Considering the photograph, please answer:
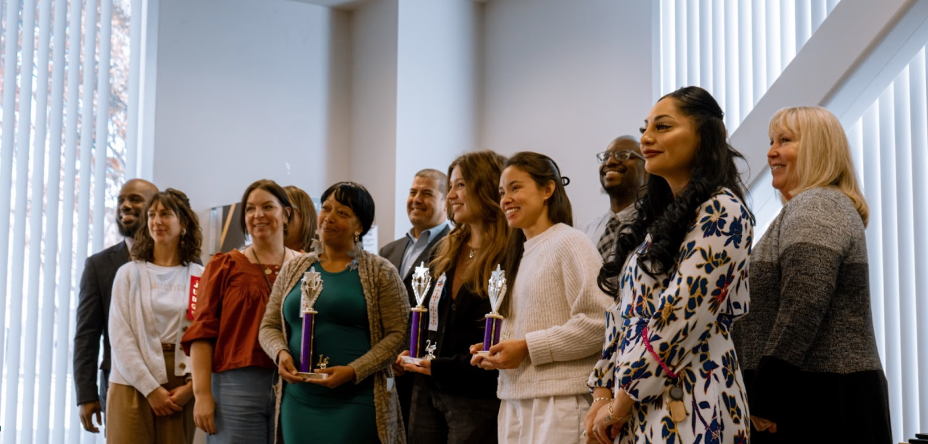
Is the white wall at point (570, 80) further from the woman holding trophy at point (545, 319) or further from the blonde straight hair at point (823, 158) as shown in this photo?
the blonde straight hair at point (823, 158)

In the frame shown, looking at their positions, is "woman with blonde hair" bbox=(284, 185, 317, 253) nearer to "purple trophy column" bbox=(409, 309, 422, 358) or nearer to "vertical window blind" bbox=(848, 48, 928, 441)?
"purple trophy column" bbox=(409, 309, 422, 358)

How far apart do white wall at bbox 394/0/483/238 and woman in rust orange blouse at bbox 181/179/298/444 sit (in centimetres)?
252

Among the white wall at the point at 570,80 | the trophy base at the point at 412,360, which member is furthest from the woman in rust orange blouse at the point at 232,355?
the white wall at the point at 570,80

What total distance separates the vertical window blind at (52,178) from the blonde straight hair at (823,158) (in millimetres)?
4127

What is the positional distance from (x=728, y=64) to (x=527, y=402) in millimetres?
2762

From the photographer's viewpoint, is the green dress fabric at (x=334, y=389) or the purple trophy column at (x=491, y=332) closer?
the purple trophy column at (x=491, y=332)

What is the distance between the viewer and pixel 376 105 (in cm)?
612

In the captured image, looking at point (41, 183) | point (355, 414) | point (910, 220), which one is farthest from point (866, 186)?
point (41, 183)

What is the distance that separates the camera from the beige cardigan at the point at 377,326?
3.06 metres

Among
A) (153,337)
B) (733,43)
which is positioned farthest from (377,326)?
(733,43)

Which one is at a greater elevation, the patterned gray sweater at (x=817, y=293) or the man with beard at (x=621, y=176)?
the man with beard at (x=621, y=176)

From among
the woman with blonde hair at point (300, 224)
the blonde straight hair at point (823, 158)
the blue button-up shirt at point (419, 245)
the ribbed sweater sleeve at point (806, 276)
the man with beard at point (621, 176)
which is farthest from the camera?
the woman with blonde hair at point (300, 224)

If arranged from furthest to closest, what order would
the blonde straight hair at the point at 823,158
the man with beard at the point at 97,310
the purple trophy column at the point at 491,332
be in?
the man with beard at the point at 97,310, the purple trophy column at the point at 491,332, the blonde straight hair at the point at 823,158

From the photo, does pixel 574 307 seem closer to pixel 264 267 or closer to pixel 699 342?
pixel 699 342
